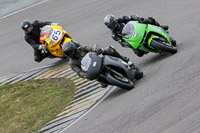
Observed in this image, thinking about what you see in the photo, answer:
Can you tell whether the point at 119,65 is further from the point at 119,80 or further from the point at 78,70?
the point at 78,70

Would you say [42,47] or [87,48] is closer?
[87,48]

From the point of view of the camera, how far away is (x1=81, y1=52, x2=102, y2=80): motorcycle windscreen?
11.0 m

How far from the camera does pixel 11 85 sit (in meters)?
15.0

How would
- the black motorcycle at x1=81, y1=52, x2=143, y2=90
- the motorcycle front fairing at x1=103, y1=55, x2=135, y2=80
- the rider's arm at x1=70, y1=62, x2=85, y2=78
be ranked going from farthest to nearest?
the rider's arm at x1=70, y1=62, x2=85, y2=78, the motorcycle front fairing at x1=103, y1=55, x2=135, y2=80, the black motorcycle at x1=81, y1=52, x2=143, y2=90

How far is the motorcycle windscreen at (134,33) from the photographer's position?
463 inches

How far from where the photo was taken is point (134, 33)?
11.8m

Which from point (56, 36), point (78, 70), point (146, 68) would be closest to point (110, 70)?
point (78, 70)

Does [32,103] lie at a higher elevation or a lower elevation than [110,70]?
lower

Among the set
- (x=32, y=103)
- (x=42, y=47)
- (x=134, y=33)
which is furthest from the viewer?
(x=42, y=47)

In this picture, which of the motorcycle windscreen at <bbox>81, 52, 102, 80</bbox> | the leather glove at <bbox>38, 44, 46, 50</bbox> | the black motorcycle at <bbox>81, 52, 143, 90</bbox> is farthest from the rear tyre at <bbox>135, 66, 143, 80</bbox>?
the leather glove at <bbox>38, 44, 46, 50</bbox>

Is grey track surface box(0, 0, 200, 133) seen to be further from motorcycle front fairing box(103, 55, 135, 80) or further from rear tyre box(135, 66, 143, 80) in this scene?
motorcycle front fairing box(103, 55, 135, 80)

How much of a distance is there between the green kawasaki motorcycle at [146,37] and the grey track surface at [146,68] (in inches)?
13.6

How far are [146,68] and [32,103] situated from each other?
11.5 feet

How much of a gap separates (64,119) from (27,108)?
200cm
